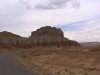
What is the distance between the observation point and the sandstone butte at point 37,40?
102 meters

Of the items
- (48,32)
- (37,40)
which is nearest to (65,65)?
(37,40)

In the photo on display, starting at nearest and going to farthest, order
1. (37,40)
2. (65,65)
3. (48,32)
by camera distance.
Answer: (65,65) → (37,40) → (48,32)

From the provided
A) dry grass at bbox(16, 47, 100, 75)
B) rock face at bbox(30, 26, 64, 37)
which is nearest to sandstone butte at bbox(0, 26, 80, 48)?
rock face at bbox(30, 26, 64, 37)

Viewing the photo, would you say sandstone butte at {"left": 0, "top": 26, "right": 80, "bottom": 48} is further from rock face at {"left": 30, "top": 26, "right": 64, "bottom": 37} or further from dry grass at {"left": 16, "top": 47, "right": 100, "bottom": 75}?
dry grass at {"left": 16, "top": 47, "right": 100, "bottom": 75}

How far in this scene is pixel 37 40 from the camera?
123625 millimetres

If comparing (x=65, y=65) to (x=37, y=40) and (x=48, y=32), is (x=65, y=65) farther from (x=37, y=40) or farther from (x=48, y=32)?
(x=48, y=32)

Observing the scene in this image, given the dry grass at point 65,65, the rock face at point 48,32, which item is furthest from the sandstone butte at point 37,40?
the dry grass at point 65,65

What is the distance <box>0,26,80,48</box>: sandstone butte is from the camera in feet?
335

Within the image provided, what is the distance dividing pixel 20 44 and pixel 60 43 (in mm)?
30264

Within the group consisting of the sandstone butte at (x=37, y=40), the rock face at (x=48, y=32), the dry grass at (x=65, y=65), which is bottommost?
the dry grass at (x=65, y=65)

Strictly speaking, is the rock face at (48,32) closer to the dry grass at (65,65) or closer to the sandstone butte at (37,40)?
the sandstone butte at (37,40)

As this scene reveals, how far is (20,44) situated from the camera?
10788 centimetres

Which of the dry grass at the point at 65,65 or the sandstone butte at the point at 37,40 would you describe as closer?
the dry grass at the point at 65,65

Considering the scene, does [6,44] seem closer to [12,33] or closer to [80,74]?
[12,33]
